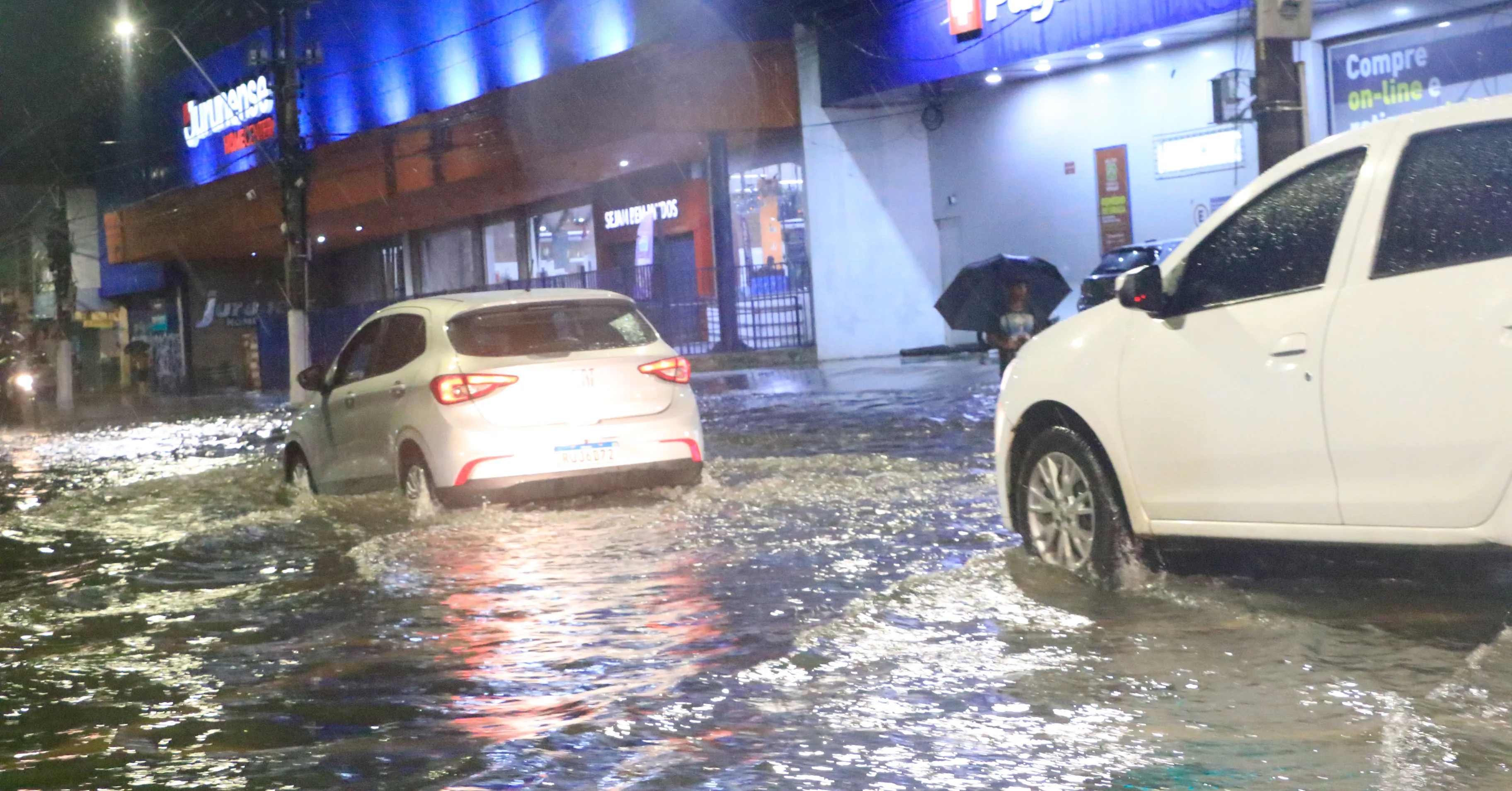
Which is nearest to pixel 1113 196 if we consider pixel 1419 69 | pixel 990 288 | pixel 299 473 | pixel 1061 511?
pixel 1419 69

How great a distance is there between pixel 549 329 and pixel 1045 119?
18400mm

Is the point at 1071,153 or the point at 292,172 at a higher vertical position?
the point at 292,172

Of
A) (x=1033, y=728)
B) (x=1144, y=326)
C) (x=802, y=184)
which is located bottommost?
(x=1033, y=728)

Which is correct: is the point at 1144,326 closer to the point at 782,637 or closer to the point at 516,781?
the point at 782,637

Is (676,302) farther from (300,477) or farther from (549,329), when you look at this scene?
(549,329)

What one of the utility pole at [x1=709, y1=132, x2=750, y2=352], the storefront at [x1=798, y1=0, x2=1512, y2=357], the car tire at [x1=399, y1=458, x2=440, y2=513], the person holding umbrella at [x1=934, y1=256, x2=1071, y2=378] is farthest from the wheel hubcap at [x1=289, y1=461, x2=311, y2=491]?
the utility pole at [x1=709, y1=132, x2=750, y2=352]

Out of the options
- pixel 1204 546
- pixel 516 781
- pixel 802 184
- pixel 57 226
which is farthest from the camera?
pixel 57 226

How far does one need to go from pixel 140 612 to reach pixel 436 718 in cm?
301

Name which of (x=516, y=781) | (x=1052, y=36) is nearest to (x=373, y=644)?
(x=516, y=781)

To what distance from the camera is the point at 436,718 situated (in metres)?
5.30

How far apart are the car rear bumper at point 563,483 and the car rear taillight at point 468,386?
0.51m

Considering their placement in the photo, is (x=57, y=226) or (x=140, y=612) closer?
(x=140, y=612)

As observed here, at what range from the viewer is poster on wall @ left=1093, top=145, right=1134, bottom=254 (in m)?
25.7

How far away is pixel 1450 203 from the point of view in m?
5.11
